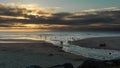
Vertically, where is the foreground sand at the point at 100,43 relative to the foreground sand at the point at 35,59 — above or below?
below

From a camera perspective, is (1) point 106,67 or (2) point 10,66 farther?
(2) point 10,66

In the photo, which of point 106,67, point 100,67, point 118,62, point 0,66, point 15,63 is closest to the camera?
point 100,67

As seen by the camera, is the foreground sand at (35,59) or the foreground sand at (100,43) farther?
the foreground sand at (100,43)

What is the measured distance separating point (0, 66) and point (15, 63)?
171cm

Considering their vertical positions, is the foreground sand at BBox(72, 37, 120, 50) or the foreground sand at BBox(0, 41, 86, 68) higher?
the foreground sand at BBox(0, 41, 86, 68)

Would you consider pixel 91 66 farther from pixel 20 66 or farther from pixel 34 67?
pixel 20 66

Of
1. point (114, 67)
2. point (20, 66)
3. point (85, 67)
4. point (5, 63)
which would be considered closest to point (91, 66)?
point (85, 67)

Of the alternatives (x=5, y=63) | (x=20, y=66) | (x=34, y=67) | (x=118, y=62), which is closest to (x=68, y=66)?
(x=34, y=67)

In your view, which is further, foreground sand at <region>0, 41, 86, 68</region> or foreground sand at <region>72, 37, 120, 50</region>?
foreground sand at <region>72, 37, 120, 50</region>

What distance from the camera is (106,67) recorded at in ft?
61.3

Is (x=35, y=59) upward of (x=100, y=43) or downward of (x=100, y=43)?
upward

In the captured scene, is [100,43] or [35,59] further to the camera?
[100,43]

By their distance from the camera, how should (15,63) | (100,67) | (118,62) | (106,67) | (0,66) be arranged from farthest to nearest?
(15,63) < (0,66) < (118,62) < (106,67) < (100,67)

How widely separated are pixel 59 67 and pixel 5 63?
6.44 meters
